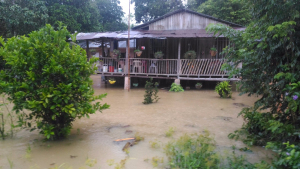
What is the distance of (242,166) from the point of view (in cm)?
327

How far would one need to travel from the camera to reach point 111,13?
2959cm

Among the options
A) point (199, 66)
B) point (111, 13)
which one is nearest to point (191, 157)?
point (199, 66)

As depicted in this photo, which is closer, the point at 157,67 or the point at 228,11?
the point at 157,67

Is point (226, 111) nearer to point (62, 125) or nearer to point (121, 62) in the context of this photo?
point (62, 125)

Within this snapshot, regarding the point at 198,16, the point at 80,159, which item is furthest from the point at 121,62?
the point at 80,159

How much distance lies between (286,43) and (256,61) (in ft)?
2.05

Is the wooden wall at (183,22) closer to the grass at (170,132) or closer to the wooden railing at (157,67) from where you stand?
the wooden railing at (157,67)

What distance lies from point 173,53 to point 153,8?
1207 cm

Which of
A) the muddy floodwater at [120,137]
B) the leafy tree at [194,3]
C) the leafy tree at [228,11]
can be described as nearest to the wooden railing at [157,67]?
the muddy floodwater at [120,137]

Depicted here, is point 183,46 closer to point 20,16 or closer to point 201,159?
point 20,16

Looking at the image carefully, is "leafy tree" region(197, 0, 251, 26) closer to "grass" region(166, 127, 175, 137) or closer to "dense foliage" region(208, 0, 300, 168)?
"dense foliage" region(208, 0, 300, 168)

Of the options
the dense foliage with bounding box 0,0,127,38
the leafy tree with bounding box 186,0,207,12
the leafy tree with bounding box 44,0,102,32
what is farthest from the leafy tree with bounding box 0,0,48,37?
the leafy tree with bounding box 186,0,207,12

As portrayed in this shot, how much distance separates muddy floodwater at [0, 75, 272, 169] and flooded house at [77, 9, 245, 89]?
4.22m

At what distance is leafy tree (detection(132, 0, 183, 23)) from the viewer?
2348 centimetres
